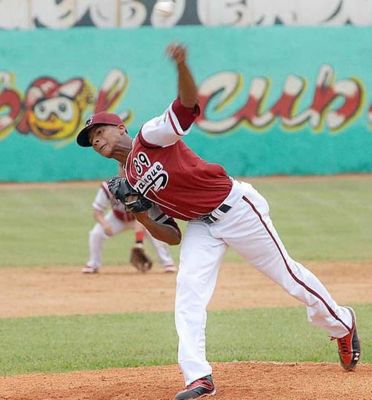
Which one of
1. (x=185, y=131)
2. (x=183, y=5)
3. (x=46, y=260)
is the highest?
(x=183, y=5)

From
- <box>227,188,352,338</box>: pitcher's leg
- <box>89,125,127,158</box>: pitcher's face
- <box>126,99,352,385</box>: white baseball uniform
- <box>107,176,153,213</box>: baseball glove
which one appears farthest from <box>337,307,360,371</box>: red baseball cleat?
<box>89,125,127,158</box>: pitcher's face

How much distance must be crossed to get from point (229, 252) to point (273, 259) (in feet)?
32.2

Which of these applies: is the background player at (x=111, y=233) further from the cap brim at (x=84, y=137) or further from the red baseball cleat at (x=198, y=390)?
the red baseball cleat at (x=198, y=390)

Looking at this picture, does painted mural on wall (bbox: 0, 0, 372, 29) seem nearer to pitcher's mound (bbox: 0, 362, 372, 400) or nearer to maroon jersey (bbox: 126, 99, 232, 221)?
pitcher's mound (bbox: 0, 362, 372, 400)

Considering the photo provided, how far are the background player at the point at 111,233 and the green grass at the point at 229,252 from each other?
128 centimetres

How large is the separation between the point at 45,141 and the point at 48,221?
813 cm

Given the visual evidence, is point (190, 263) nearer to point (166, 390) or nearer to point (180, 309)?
point (180, 309)

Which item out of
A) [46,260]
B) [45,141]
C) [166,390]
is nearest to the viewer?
[166,390]

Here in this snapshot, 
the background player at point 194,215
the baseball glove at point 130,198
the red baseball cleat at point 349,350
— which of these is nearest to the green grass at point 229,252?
the red baseball cleat at point 349,350

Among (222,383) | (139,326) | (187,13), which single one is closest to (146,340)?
(139,326)

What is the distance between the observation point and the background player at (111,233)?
14336 millimetres

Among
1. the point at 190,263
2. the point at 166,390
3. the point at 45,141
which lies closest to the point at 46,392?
the point at 166,390

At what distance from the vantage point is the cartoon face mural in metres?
28.0

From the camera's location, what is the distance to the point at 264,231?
715 centimetres
